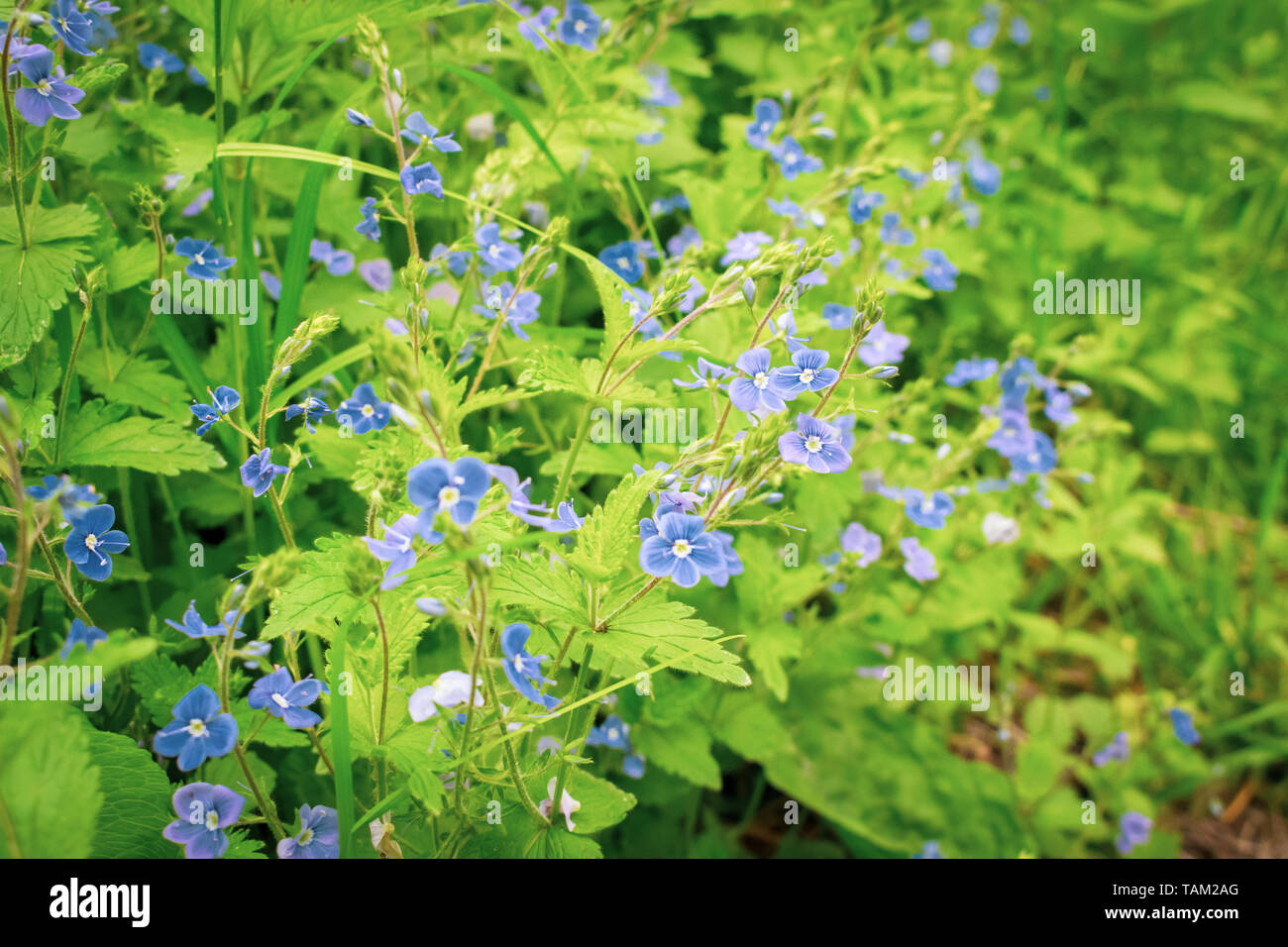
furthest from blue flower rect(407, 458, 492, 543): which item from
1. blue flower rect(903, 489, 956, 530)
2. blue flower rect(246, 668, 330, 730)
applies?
blue flower rect(903, 489, 956, 530)

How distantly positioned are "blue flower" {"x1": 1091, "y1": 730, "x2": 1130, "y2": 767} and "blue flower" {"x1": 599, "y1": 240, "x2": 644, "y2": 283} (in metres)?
2.57

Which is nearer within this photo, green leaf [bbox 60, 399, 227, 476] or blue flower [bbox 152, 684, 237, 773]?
blue flower [bbox 152, 684, 237, 773]

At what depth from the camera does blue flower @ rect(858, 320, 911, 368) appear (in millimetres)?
2803

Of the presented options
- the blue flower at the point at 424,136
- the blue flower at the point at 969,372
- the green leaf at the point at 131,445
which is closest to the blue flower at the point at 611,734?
the green leaf at the point at 131,445

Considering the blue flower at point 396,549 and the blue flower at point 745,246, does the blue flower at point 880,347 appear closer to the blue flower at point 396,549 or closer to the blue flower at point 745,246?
the blue flower at point 745,246

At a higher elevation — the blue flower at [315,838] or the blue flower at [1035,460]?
the blue flower at [1035,460]

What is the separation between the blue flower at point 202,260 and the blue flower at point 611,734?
1.52 metres

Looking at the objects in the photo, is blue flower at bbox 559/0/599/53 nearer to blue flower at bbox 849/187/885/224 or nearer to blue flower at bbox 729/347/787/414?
blue flower at bbox 849/187/885/224

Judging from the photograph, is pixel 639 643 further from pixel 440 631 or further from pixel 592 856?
pixel 440 631

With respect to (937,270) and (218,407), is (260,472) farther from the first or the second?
(937,270)

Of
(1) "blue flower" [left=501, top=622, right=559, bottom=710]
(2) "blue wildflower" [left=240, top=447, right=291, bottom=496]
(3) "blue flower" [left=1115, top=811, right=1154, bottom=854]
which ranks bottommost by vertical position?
(3) "blue flower" [left=1115, top=811, right=1154, bottom=854]

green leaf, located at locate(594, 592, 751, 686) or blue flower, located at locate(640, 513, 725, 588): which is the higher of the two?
blue flower, located at locate(640, 513, 725, 588)

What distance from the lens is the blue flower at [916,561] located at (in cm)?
277
